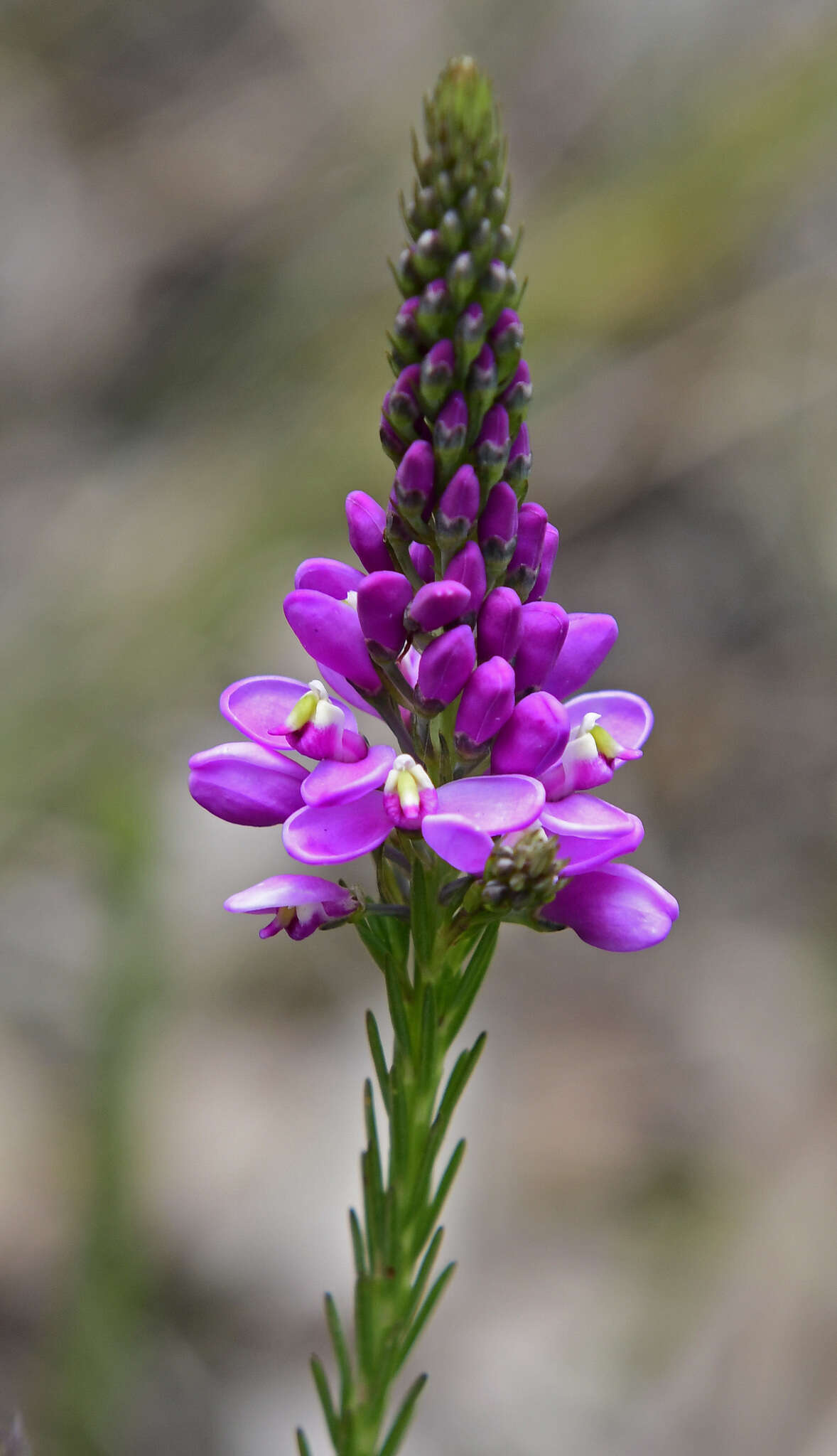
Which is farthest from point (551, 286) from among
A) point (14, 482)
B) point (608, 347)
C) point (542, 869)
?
point (542, 869)

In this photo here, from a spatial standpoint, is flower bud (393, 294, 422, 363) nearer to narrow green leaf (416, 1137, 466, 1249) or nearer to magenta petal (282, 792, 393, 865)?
magenta petal (282, 792, 393, 865)

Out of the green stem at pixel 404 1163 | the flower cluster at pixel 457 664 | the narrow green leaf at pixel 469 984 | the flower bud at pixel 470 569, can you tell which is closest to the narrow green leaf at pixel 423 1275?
the green stem at pixel 404 1163

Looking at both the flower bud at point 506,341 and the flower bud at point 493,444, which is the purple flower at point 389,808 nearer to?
the flower bud at point 493,444

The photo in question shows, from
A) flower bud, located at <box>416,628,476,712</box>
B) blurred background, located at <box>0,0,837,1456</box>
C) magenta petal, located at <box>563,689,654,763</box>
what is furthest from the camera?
blurred background, located at <box>0,0,837,1456</box>

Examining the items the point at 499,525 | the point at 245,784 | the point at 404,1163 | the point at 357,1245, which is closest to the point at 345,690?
the point at 245,784

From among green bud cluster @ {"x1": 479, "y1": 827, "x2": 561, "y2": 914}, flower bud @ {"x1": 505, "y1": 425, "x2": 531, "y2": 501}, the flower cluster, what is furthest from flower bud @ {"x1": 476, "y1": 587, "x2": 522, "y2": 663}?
green bud cluster @ {"x1": 479, "y1": 827, "x2": 561, "y2": 914}
